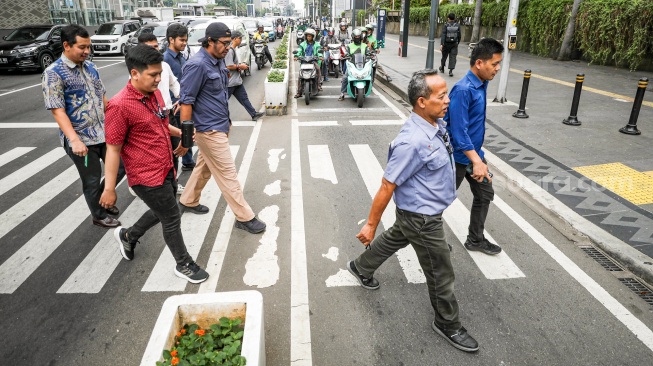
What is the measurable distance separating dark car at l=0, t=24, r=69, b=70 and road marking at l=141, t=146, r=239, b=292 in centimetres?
1315

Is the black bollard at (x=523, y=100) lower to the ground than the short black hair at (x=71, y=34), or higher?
lower

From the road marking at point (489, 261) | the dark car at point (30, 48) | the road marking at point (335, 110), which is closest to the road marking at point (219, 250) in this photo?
the road marking at point (489, 261)

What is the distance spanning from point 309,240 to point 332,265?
0.54m

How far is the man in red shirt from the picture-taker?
3072mm

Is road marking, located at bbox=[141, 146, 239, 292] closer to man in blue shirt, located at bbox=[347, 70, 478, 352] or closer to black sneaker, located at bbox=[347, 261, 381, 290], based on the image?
black sneaker, located at bbox=[347, 261, 381, 290]

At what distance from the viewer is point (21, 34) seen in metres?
16.3

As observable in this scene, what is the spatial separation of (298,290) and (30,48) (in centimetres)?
1641

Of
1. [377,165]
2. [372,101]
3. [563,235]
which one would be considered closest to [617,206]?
[563,235]

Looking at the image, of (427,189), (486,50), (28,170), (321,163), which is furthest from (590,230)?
(28,170)

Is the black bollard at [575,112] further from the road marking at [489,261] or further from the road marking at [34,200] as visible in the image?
the road marking at [34,200]

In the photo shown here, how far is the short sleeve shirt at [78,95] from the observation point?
3994 mm

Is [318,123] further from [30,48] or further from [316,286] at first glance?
[30,48]

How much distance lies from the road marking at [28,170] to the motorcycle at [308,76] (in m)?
5.63

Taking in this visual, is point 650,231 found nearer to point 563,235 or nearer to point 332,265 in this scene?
point 563,235
